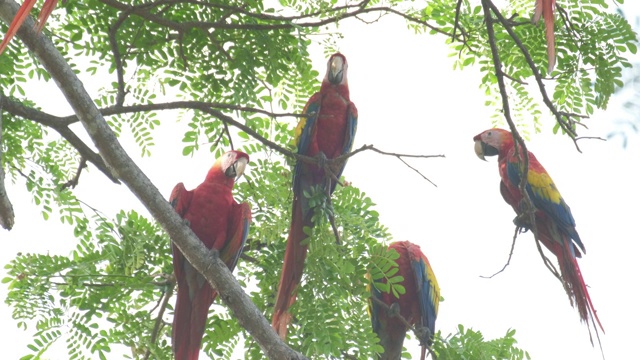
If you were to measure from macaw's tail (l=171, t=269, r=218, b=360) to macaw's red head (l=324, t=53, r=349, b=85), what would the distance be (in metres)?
1.05

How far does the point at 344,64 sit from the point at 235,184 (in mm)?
703

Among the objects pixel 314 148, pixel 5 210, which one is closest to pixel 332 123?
pixel 314 148

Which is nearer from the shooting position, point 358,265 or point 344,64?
point 358,265

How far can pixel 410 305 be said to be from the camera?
337cm

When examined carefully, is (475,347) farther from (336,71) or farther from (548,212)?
(336,71)

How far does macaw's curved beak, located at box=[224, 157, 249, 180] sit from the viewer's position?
2.95 m

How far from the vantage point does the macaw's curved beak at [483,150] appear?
12.6 feet

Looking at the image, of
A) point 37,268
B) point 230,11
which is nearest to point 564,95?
point 230,11

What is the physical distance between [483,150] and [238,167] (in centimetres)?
144

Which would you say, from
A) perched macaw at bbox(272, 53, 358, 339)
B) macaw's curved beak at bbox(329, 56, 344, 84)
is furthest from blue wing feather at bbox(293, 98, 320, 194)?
macaw's curved beak at bbox(329, 56, 344, 84)

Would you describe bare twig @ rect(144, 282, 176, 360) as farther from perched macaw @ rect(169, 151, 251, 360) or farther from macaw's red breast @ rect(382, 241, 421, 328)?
macaw's red breast @ rect(382, 241, 421, 328)

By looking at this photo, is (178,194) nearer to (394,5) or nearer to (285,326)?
(285,326)

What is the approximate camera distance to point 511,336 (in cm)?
286

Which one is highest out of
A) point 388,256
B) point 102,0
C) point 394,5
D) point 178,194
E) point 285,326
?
point 394,5
